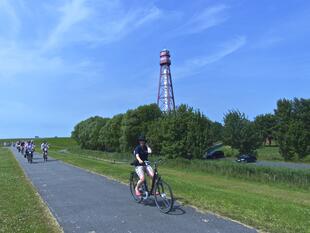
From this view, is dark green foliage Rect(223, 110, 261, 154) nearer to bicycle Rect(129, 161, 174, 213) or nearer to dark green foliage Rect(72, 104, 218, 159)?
dark green foliage Rect(72, 104, 218, 159)

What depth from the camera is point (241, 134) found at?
73062mm

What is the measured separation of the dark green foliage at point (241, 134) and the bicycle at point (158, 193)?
199ft

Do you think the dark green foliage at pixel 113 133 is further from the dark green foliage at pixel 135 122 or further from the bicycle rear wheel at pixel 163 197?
the bicycle rear wheel at pixel 163 197

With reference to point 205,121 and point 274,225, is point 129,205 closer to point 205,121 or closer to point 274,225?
point 274,225

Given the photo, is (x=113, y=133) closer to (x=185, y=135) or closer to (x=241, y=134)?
(x=241, y=134)

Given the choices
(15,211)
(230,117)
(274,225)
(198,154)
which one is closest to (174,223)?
(274,225)

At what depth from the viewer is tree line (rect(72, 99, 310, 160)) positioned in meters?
51.9

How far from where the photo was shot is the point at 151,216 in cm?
1121

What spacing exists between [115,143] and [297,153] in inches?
1175

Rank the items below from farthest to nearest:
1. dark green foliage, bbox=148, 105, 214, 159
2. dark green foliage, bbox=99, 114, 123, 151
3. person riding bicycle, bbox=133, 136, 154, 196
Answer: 1. dark green foliage, bbox=99, 114, 123, 151
2. dark green foliage, bbox=148, 105, 214, 159
3. person riding bicycle, bbox=133, 136, 154, 196

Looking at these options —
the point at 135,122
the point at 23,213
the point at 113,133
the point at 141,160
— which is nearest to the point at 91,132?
the point at 113,133

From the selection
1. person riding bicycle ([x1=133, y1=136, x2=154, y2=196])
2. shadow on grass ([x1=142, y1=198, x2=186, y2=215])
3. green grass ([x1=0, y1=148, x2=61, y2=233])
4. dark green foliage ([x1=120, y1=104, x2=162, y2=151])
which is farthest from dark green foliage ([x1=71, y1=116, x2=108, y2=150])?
person riding bicycle ([x1=133, y1=136, x2=154, y2=196])

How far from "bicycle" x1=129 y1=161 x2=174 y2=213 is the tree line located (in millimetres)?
13990

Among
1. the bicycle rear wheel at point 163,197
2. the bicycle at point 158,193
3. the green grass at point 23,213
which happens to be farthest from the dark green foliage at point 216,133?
the bicycle rear wheel at point 163,197
